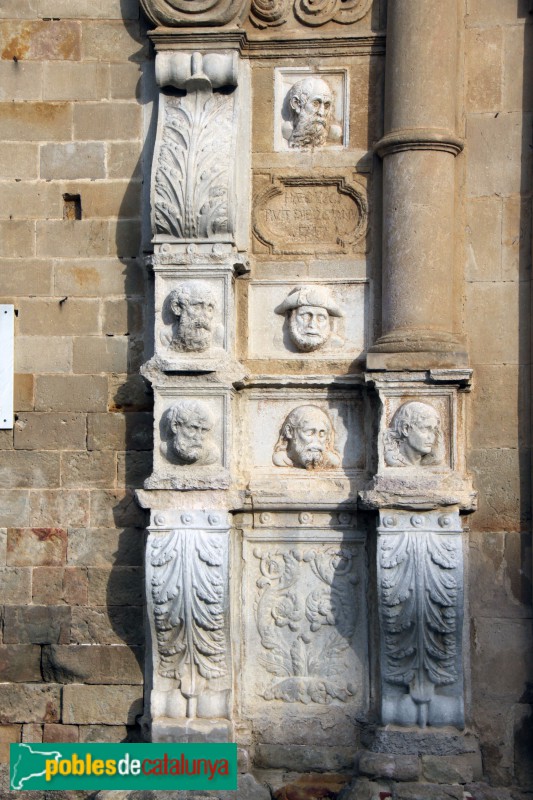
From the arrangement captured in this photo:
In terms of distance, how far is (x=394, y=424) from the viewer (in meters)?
6.53

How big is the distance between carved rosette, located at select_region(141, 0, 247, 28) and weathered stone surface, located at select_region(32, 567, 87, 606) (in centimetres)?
288

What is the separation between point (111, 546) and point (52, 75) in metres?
2.52

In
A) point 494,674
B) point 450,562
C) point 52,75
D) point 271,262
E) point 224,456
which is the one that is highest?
point 52,75

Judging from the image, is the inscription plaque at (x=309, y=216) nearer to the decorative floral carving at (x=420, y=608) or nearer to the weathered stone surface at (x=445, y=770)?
the decorative floral carving at (x=420, y=608)

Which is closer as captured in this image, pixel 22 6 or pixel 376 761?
pixel 376 761

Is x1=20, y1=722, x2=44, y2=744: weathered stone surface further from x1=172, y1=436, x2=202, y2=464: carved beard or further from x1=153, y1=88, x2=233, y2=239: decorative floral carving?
x1=153, y1=88, x2=233, y2=239: decorative floral carving

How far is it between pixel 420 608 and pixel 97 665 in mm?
1696

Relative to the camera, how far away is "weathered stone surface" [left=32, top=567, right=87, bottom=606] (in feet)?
22.5

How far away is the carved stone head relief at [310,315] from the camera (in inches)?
265

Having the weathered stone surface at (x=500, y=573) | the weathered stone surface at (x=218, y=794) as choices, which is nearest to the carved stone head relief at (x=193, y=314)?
the weathered stone surface at (x=500, y=573)

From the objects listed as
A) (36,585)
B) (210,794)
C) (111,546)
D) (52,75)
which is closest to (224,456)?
(111,546)

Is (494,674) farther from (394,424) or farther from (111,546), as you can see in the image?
(111,546)

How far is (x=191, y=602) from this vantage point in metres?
6.54

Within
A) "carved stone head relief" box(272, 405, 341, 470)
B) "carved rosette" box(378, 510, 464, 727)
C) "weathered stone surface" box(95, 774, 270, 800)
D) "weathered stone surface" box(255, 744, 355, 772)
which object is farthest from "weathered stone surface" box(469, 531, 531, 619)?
"weathered stone surface" box(95, 774, 270, 800)
